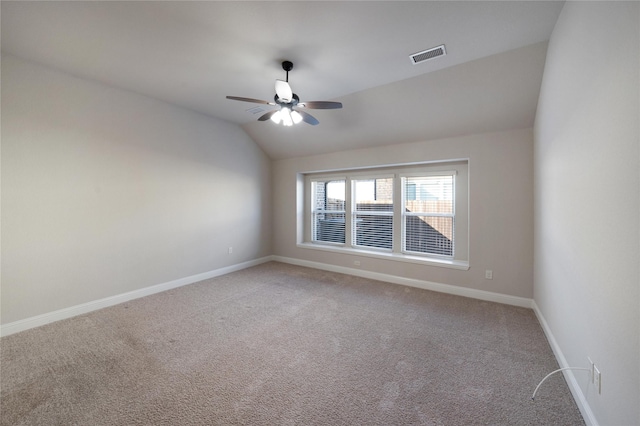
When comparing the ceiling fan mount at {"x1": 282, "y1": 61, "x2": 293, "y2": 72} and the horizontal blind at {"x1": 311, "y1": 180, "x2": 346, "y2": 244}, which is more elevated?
the ceiling fan mount at {"x1": 282, "y1": 61, "x2": 293, "y2": 72}

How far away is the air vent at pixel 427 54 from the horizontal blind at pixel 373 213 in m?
2.24

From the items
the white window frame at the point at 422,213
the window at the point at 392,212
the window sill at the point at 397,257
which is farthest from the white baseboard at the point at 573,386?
the white window frame at the point at 422,213

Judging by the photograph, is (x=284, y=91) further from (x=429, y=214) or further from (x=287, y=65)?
(x=429, y=214)

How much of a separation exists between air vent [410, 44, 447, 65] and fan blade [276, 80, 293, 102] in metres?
1.37

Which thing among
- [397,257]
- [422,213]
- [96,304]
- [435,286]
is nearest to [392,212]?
[422,213]

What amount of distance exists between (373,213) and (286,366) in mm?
3347

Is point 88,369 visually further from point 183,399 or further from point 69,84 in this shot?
point 69,84

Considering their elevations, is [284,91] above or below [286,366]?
above

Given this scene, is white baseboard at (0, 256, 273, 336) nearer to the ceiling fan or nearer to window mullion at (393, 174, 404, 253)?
the ceiling fan

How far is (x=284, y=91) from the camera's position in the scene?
248 cm

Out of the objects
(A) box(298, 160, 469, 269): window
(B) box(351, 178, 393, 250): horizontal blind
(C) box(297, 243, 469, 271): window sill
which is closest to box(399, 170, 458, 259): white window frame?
(A) box(298, 160, 469, 269): window

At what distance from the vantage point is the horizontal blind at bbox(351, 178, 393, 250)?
4711 mm

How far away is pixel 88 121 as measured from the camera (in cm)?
316

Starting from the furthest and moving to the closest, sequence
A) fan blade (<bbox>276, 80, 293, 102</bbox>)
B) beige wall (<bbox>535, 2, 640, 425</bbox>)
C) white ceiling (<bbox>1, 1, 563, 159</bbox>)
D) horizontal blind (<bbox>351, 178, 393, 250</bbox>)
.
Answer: horizontal blind (<bbox>351, 178, 393, 250</bbox>) < fan blade (<bbox>276, 80, 293, 102</bbox>) < white ceiling (<bbox>1, 1, 563, 159</bbox>) < beige wall (<bbox>535, 2, 640, 425</bbox>)
